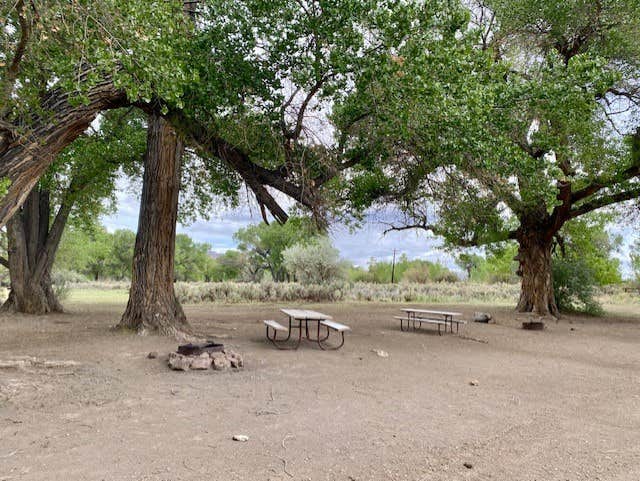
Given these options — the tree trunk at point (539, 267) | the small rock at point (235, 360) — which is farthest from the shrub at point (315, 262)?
the small rock at point (235, 360)

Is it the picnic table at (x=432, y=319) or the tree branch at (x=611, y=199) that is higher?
the tree branch at (x=611, y=199)

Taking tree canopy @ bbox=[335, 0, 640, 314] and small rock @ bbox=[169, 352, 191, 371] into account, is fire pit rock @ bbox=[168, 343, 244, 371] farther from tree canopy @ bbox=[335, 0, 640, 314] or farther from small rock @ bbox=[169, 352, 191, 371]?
tree canopy @ bbox=[335, 0, 640, 314]

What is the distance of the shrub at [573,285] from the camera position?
17.8 metres

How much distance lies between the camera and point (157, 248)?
30.2 feet

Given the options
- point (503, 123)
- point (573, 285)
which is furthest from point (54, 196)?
point (573, 285)

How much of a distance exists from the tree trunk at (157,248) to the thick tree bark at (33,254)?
6315 millimetres

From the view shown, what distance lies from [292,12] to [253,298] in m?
17.2

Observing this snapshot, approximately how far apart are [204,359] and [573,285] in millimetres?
16356

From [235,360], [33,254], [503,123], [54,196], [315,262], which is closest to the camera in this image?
[235,360]

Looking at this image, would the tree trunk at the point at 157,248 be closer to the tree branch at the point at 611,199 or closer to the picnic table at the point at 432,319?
the picnic table at the point at 432,319

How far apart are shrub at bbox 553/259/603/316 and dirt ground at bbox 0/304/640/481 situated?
10.3 metres

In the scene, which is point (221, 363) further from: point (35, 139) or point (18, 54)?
point (18, 54)

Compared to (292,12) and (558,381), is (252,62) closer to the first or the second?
(292,12)

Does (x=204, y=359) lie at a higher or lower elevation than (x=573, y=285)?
lower
